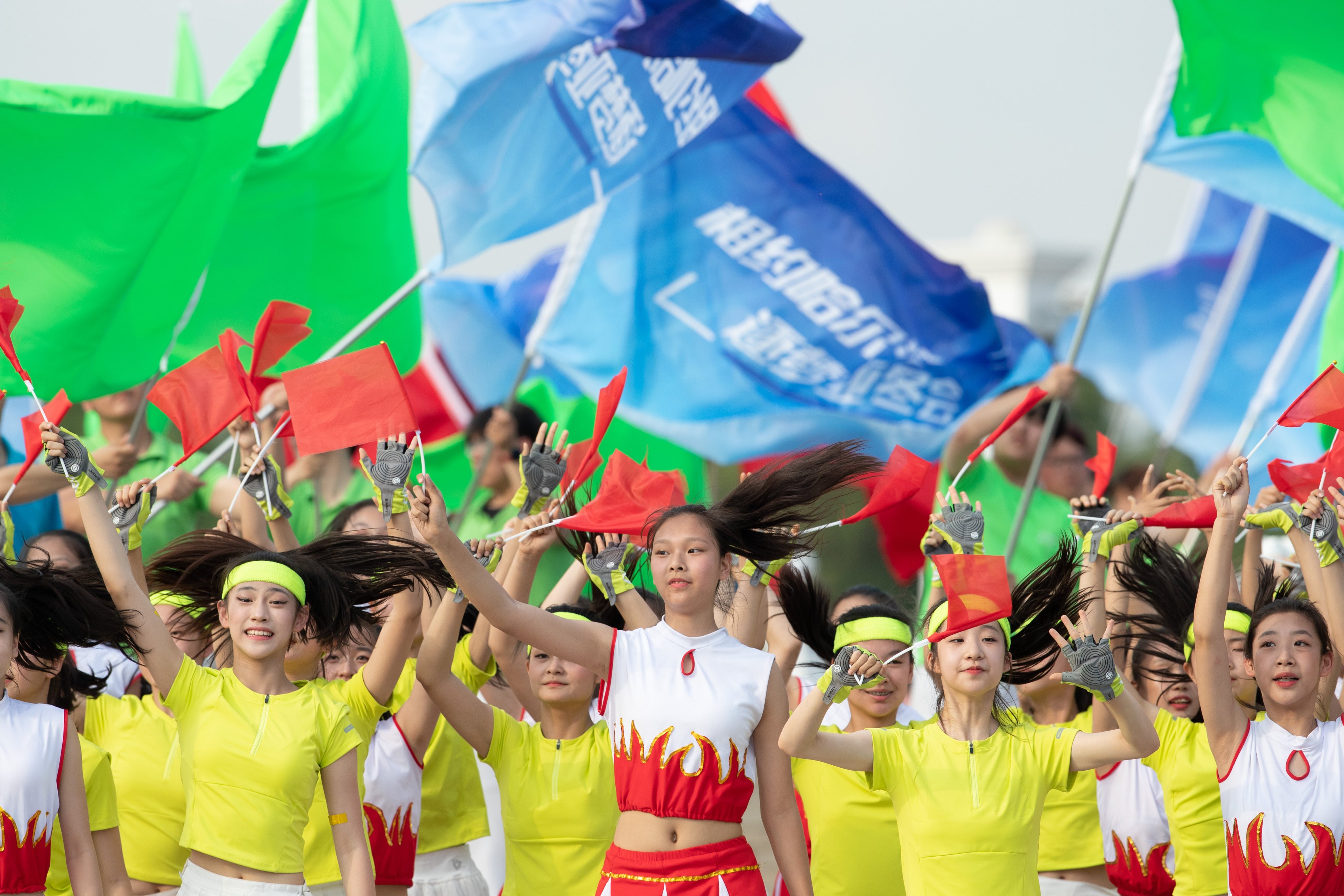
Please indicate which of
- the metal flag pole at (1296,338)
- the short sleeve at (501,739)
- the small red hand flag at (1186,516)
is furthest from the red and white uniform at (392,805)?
the metal flag pole at (1296,338)

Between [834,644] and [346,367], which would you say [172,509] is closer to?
[346,367]

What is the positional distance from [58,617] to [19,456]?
4198 mm

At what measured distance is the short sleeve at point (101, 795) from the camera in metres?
4.57

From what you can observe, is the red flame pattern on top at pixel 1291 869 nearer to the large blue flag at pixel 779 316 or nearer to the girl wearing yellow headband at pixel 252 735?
the girl wearing yellow headband at pixel 252 735

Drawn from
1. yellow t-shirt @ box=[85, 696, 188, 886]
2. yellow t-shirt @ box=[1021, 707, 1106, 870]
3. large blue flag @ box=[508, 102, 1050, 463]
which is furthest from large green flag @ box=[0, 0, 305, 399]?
yellow t-shirt @ box=[1021, 707, 1106, 870]

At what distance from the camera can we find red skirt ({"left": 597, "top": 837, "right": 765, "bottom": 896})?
441cm

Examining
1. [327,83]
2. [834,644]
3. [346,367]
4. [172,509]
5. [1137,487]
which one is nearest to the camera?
[346,367]

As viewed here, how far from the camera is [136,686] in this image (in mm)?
5977

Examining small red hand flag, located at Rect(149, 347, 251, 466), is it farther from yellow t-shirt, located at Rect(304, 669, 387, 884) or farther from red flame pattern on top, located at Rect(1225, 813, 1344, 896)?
red flame pattern on top, located at Rect(1225, 813, 1344, 896)

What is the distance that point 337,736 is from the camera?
187 inches

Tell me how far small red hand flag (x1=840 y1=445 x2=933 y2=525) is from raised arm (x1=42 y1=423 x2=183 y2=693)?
7.70ft

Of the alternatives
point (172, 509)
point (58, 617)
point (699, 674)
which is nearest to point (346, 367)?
point (58, 617)

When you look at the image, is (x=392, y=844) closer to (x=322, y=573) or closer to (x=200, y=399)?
(x=322, y=573)

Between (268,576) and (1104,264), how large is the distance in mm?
5121
